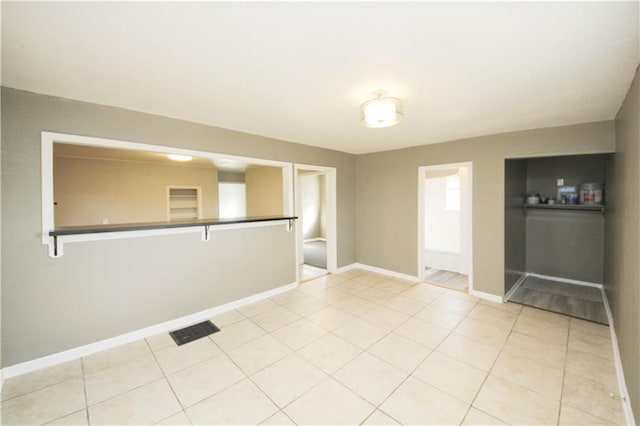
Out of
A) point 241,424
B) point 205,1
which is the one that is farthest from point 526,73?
point 241,424

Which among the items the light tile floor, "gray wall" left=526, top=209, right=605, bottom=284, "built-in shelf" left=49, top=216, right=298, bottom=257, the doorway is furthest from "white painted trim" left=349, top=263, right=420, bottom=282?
"gray wall" left=526, top=209, right=605, bottom=284

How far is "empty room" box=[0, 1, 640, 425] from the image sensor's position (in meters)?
1.44

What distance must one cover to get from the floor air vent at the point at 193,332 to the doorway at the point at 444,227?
3.42m

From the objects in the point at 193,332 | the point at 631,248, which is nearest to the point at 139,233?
the point at 193,332

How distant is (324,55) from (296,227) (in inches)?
117

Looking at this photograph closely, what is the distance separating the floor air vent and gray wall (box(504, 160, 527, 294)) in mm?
4018

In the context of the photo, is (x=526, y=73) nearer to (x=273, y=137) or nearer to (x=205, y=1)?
(x=205, y=1)

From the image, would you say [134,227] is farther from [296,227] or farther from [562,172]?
[562,172]

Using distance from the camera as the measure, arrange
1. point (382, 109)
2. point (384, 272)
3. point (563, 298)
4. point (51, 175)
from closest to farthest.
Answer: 1. point (382, 109)
2. point (51, 175)
3. point (563, 298)
4. point (384, 272)

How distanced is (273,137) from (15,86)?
8.15 feet

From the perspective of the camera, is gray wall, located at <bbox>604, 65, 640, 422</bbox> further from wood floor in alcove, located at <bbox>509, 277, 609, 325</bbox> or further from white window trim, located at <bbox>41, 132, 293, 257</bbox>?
white window trim, located at <bbox>41, 132, 293, 257</bbox>

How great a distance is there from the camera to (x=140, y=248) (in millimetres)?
2715

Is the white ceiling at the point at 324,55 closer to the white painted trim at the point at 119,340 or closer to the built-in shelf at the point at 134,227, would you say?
the built-in shelf at the point at 134,227

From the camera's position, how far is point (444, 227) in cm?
538
